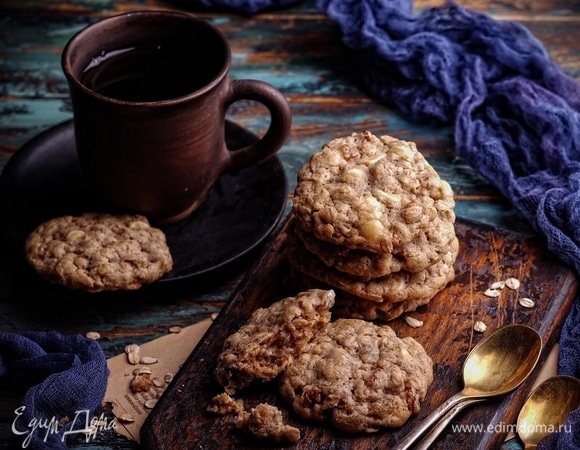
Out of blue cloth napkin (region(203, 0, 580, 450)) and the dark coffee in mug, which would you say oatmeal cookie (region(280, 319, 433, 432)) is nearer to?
blue cloth napkin (region(203, 0, 580, 450))

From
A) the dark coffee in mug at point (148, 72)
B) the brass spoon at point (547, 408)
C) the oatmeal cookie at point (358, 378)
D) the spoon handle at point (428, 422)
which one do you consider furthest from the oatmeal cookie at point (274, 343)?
the dark coffee in mug at point (148, 72)

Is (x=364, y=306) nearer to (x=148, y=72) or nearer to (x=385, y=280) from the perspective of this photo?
(x=385, y=280)

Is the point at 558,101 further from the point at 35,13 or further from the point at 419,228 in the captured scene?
the point at 35,13

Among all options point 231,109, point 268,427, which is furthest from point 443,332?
point 231,109

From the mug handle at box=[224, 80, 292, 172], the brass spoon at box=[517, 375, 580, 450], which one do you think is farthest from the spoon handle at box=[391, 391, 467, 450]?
the mug handle at box=[224, 80, 292, 172]

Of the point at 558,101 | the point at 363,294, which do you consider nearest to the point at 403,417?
the point at 363,294

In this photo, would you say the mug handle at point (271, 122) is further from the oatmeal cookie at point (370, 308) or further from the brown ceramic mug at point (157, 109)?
the oatmeal cookie at point (370, 308)
